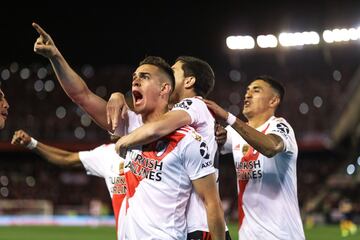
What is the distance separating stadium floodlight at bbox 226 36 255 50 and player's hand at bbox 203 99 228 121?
2264 centimetres

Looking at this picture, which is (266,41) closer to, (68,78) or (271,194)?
(271,194)

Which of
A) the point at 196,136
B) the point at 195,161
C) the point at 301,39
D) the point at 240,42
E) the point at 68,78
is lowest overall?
the point at 195,161

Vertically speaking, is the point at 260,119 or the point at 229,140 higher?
the point at 260,119

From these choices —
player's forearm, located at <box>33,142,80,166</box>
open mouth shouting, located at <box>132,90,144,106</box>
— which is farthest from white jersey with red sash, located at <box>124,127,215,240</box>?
player's forearm, located at <box>33,142,80,166</box>

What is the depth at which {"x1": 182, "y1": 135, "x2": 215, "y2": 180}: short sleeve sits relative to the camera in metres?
3.96

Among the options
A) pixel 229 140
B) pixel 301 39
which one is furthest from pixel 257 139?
pixel 301 39

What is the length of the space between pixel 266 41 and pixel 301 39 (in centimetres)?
158

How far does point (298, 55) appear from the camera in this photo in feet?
109

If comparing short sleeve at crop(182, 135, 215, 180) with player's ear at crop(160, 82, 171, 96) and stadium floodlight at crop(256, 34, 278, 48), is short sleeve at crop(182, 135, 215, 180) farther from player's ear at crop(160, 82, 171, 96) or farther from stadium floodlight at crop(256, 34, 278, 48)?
stadium floodlight at crop(256, 34, 278, 48)

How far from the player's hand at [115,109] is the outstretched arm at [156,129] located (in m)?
0.36

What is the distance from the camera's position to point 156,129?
398 centimetres

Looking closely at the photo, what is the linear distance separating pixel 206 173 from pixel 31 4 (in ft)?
48.1

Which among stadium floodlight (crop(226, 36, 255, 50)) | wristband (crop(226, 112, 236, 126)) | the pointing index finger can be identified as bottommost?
wristband (crop(226, 112, 236, 126))

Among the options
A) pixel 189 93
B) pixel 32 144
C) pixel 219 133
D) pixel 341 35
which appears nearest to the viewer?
pixel 189 93
